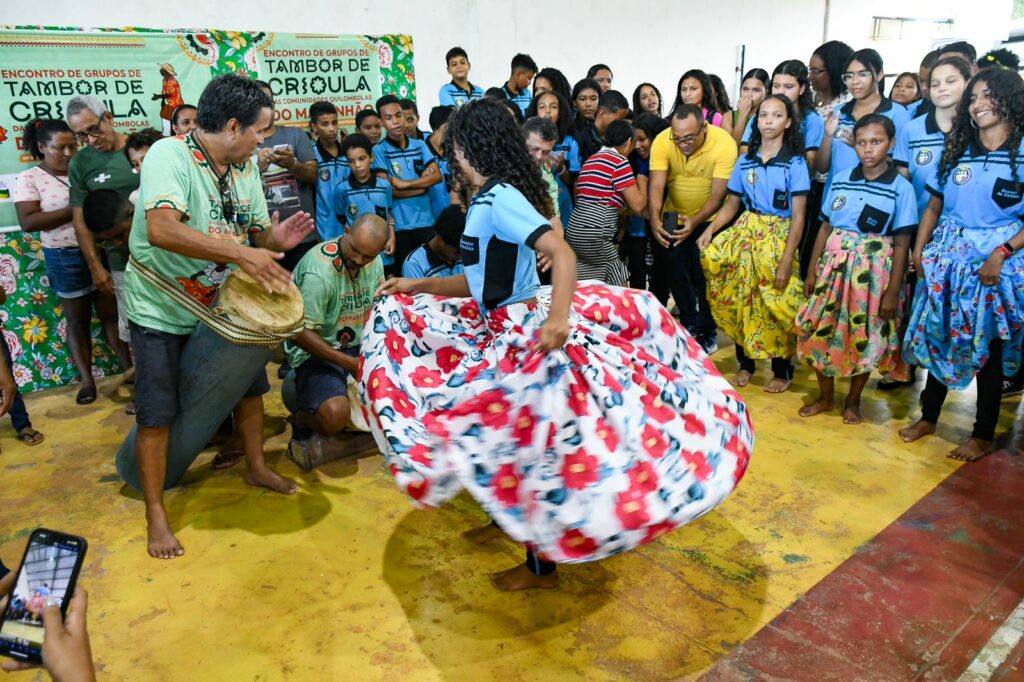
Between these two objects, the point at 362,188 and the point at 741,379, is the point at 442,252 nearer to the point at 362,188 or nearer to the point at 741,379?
the point at 362,188

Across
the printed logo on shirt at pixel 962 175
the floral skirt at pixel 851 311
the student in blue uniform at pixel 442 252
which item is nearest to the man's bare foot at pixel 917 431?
the floral skirt at pixel 851 311

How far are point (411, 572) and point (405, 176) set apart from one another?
3.09 metres

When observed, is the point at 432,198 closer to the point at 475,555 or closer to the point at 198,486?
the point at 198,486

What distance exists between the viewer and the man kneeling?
11.4 ft

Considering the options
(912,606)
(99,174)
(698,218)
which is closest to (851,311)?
(698,218)

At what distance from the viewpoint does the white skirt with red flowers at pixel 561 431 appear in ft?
7.40

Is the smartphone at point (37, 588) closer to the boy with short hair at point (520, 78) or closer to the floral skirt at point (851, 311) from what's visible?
the floral skirt at point (851, 311)

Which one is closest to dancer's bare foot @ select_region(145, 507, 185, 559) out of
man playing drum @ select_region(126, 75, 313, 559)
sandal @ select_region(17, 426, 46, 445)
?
man playing drum @ select_region(126, 75, 313, 559)

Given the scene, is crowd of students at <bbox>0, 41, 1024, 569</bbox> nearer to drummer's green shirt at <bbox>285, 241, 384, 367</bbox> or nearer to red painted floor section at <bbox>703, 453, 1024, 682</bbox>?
drummer's green shirt at <bbox>285, 241, 384, 367</bbox>

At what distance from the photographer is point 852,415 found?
4113 millimetres

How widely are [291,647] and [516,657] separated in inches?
29.1

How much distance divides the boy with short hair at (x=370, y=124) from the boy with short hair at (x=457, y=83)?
3.32ft

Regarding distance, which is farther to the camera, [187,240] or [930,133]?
[930,133]

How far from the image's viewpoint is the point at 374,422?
8.27ft
